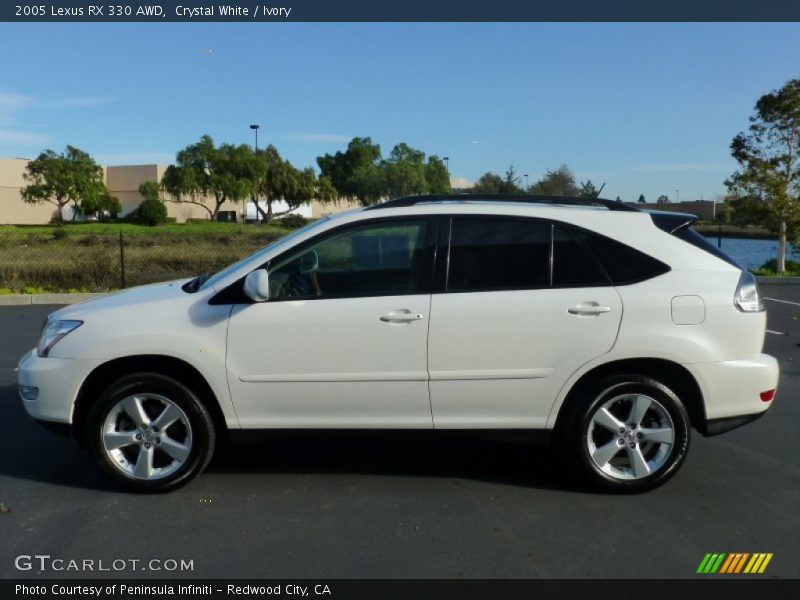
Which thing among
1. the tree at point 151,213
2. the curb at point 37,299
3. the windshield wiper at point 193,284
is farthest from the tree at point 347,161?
the windshield wiper at point 193,284

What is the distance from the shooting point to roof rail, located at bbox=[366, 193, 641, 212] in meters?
4.80

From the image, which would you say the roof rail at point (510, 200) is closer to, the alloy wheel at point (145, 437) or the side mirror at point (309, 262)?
the side mirror at point (309, 262)

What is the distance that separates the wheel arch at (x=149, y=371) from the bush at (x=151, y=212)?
53617mm

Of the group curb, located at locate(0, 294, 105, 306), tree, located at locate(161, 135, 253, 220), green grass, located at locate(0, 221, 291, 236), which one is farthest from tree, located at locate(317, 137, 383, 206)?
curb, located at locate(0, 294, 105, 306)

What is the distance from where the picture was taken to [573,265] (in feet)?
14.9

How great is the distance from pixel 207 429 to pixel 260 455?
895mm

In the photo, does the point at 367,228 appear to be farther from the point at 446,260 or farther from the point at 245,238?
the point at 245,238

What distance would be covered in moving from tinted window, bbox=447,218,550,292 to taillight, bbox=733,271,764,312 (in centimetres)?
112

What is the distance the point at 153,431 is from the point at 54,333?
87cm

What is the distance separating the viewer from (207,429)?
452cm

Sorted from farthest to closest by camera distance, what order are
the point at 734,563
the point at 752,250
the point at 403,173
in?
the point at 403,173
the point at 752,250
the point at 734,563

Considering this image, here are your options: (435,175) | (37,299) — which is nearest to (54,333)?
(37,299)

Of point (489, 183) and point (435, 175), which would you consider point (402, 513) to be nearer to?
point (489, 183)

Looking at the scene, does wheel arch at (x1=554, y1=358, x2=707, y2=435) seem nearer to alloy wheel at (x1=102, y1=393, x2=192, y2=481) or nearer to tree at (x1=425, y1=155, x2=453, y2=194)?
alloy wheel at (x1=102, y1=393, x2=192, y2=481)
